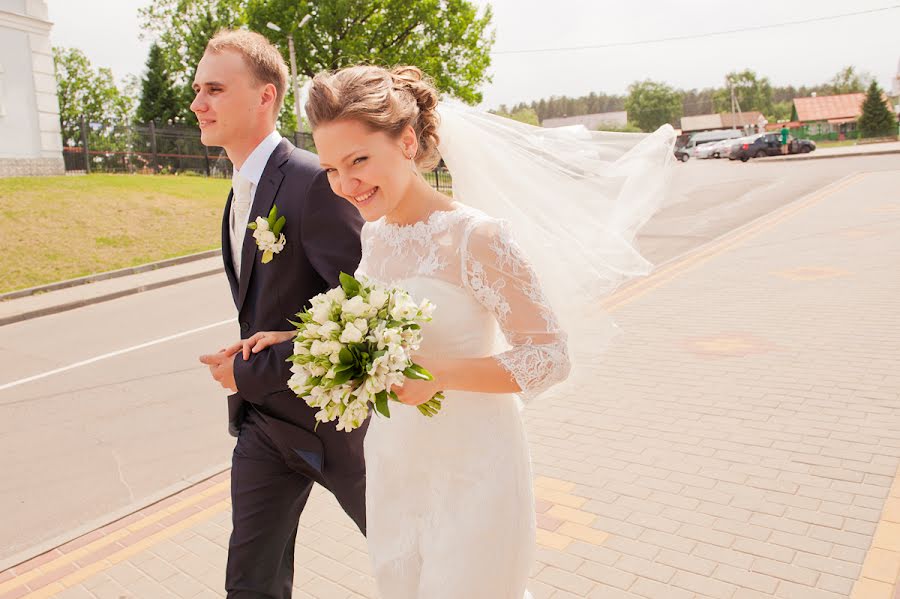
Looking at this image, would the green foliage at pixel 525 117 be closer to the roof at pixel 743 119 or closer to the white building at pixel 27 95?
the white building at pixel 27 95

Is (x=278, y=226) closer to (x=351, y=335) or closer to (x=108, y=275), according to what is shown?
(x=351, y=335)

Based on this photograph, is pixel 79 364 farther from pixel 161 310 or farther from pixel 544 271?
pixel 544 271

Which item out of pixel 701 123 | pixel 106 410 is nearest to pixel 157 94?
pixel 106 410

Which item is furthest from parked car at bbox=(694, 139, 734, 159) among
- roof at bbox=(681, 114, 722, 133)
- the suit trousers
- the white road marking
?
the suit trousers

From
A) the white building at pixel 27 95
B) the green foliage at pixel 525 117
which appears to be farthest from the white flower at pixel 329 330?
the white building at pixel 27 95

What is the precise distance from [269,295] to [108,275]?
14.1m

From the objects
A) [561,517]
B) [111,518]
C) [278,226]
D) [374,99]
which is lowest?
[111,518]

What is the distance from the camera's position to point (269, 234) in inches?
103

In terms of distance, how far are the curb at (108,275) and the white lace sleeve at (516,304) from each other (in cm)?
1408

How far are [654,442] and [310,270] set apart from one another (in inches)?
137

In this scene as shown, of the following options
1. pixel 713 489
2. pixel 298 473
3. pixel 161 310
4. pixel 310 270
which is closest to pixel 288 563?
pixel 298 473

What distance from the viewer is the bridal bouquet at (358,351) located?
1.93 meters

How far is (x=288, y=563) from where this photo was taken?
2.96m

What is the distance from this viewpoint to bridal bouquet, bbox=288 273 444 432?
1.93m
